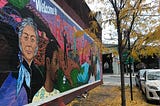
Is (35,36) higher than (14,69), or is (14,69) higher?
(35,36)

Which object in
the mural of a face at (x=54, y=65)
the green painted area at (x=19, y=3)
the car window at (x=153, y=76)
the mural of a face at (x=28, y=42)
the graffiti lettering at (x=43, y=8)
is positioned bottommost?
the car window at (x=153, y=76)

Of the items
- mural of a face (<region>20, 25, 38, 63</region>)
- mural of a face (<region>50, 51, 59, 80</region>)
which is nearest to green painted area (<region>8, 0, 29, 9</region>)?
mural of a face (<region>20, 25, 38, 63</region>)

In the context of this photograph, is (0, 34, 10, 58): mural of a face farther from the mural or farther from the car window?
the car window

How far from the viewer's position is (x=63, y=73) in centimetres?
1115

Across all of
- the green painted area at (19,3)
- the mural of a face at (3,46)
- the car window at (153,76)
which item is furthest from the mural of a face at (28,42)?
the car window at (153,76)

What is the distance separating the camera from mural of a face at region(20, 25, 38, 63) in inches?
284

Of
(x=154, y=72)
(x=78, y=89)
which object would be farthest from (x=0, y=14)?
(x=154, y=72)

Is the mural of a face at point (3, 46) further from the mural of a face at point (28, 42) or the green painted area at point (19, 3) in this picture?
the green painted area at point (19, 3)

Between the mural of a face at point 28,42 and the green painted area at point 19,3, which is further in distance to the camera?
the mural of a face at point 28,42

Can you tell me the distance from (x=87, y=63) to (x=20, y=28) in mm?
10718

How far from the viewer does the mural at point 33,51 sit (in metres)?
6.36

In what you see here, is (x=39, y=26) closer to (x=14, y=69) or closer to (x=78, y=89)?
(x=14, y=69)

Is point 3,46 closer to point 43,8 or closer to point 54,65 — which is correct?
point 43,8

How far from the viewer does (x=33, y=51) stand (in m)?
7.77
